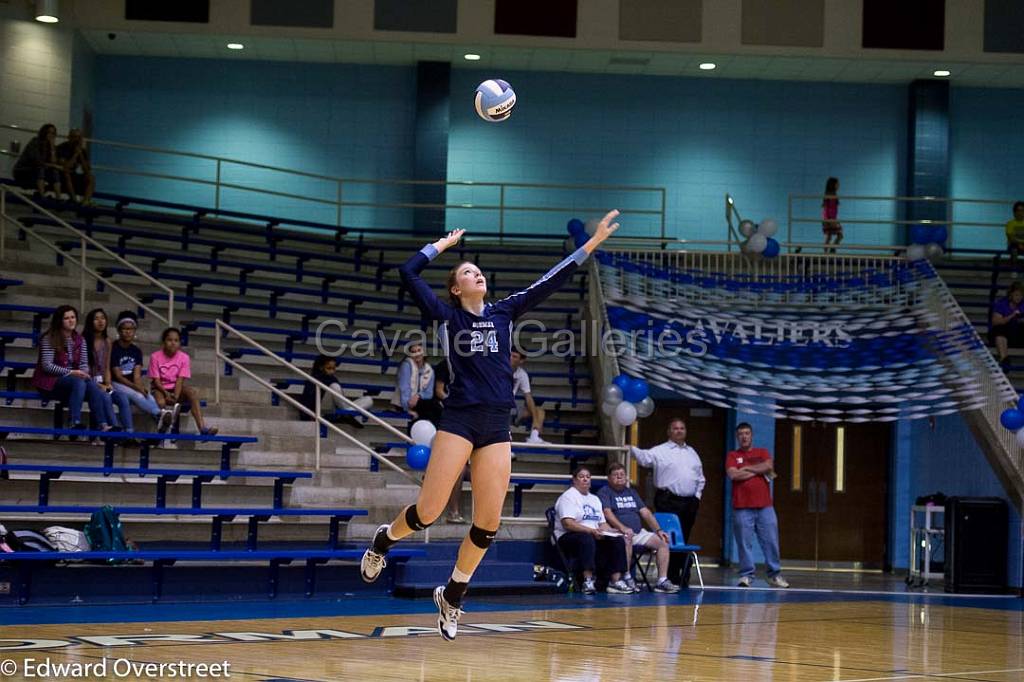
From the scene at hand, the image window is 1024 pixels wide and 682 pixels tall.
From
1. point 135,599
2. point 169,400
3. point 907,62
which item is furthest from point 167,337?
point 907,62

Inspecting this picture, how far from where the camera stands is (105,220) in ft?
62.2

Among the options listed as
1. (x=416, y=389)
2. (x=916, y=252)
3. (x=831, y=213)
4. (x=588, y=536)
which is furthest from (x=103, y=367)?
(x=831, y=213)

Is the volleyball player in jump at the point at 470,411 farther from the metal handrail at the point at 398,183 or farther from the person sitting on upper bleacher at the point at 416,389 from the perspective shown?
the metal handrail at the point at 398,183

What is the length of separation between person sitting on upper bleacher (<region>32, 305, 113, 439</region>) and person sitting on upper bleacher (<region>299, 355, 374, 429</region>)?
2.61 metres

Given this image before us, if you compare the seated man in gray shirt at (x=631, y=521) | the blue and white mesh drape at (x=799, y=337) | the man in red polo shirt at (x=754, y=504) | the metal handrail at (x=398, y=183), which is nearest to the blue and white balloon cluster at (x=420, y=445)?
the seated man in gray shirt at (x=631, y=521)

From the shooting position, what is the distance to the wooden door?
21.0 meters

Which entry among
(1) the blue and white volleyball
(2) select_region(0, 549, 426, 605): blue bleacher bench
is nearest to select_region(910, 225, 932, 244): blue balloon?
(2) select_region(0, 549, 426, 605): blue bleacher bench

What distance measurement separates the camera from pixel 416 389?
48.0 ft

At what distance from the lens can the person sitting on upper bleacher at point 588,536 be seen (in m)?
13.2

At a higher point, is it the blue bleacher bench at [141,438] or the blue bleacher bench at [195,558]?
the blue bleacher bench at [141,438]

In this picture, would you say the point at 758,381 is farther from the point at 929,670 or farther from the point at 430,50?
the point at 430,50

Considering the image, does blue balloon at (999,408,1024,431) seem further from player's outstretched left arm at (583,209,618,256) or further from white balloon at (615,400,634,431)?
player's outstretched left arm at (583,209,618,256)

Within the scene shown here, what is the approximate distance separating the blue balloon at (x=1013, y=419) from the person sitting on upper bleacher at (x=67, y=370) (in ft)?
31.1

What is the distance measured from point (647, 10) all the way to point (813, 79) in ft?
11.7
